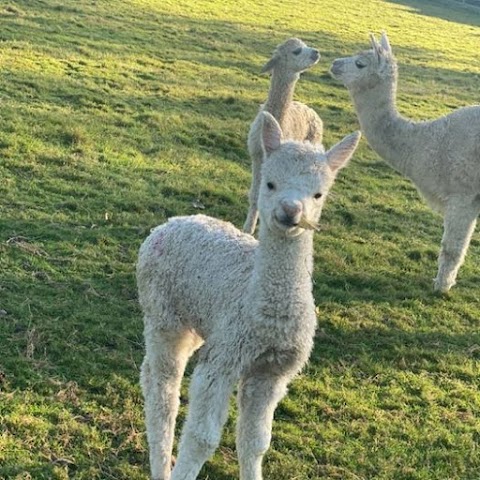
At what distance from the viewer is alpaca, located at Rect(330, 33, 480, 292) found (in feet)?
21.3

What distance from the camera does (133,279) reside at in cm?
570

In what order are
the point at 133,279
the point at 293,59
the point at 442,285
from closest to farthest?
the point at 133,279 → the point at 442,285 → the point at 293,59

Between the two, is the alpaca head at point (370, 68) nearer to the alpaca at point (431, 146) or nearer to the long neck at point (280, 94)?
the alpaca at point (431, 146)

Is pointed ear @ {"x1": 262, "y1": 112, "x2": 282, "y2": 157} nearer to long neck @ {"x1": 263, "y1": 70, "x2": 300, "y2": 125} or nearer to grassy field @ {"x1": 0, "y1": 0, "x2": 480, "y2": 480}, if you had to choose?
grassy field @ {"x1": 0, "y1": 0, "x2": 480, "y2": 480}

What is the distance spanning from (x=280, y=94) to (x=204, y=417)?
15.6 feet

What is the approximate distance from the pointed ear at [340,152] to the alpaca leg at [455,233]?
371 cm

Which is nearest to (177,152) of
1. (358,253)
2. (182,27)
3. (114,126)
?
(114,126)

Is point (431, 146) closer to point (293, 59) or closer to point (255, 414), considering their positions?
point (293, 59)

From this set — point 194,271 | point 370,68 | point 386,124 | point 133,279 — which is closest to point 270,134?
point 194,271

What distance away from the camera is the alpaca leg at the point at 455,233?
6.50 metres

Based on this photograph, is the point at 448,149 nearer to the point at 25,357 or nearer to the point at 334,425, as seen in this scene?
the point at 334,425

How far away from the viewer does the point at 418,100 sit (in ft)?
51.6

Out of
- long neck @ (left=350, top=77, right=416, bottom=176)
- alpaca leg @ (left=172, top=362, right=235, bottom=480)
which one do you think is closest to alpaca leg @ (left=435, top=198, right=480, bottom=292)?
long neck @ (left=350, top=77, right=416, bottom=176)

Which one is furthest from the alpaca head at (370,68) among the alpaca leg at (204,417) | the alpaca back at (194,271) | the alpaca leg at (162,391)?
the alpaca leg at (204,417)
